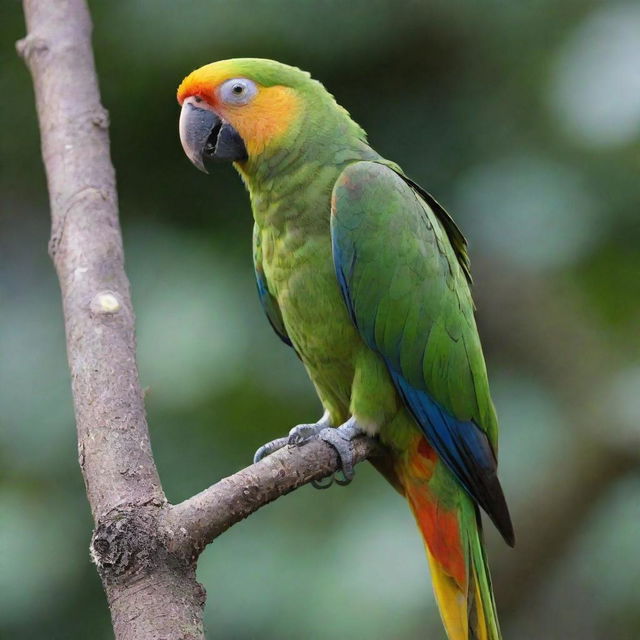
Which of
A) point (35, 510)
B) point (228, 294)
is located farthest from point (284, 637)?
point (228, 294)

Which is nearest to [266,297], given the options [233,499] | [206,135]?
[206,135]

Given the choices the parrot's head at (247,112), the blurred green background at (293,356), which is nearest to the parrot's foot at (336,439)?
the parrot's head at (247,112)

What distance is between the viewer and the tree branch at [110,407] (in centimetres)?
105

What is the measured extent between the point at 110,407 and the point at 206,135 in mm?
652

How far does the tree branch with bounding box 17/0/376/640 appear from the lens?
1054 mm

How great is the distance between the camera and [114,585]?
1.05 m

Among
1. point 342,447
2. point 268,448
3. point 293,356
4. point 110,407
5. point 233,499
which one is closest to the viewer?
point 233,499

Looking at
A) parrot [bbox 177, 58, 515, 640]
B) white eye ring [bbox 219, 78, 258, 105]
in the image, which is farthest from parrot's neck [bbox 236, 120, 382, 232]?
white eye ring [bbox 219, 78, 258, 105]

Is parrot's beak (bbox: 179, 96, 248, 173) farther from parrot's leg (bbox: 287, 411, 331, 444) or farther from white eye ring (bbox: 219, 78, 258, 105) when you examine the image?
parrot's leg (bbox: 287, 411, 331, 444)

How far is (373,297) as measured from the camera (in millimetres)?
1594

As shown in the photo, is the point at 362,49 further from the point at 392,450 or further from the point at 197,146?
the point at 392,450

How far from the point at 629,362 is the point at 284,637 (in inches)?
45.7

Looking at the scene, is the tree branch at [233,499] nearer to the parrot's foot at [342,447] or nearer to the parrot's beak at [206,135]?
the parrot's foot at [342,447]

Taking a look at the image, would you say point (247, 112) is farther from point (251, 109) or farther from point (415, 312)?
point (415, 312)
